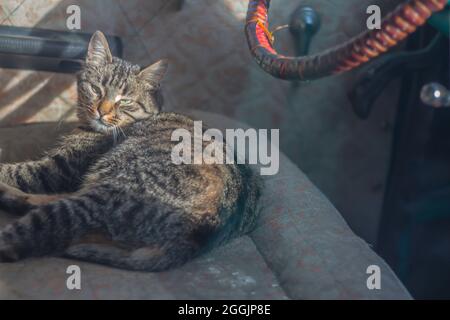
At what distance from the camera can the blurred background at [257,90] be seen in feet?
7.93

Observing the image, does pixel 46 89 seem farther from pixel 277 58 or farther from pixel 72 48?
pixel 277 58

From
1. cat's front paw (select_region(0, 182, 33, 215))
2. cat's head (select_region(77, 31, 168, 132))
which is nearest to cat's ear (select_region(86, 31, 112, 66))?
cat's head (select_region(77, 31, 168, 132))

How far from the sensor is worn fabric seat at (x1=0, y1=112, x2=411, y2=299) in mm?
1378

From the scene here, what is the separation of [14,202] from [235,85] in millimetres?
1168

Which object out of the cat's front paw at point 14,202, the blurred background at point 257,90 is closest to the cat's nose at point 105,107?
the cat's front paw at point 14,202

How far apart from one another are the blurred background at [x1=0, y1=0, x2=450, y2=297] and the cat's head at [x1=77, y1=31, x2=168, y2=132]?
16.3 inches

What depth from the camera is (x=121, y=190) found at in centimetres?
164

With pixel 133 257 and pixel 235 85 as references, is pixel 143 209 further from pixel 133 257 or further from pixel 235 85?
pixel 235 85

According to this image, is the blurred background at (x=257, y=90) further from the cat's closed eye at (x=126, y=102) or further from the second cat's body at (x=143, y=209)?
the second cat's body at (x=143, y=209)

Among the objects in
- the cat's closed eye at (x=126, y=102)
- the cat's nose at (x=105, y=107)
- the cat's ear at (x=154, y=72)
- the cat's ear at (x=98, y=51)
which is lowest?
the cat's nose at (x=105, y=107)

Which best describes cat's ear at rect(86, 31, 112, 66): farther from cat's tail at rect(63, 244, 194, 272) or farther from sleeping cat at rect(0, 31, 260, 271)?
cat's tail at rect(63, 244, 194, 272)

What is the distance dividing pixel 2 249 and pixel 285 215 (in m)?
0.79

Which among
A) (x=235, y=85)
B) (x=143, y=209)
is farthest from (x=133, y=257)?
(x=235, y=85)
